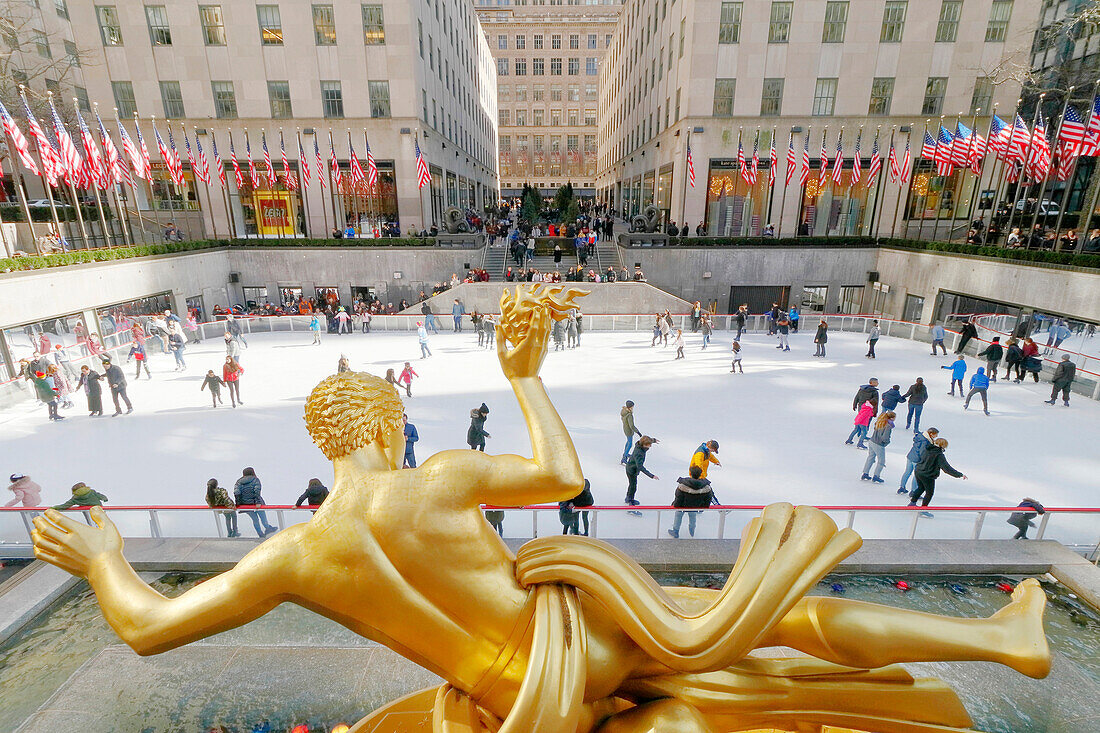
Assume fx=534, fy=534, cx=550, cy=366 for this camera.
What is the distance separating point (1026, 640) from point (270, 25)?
103 ft

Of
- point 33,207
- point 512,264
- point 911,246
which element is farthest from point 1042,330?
point 33,207

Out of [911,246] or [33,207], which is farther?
[33,207]

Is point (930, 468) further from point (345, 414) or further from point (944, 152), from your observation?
point (944, 152)

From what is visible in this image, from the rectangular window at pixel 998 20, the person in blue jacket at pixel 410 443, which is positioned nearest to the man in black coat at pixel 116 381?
the person in blue jacket at pixel 410 443

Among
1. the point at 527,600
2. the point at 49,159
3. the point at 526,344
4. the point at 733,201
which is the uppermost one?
the point at 49,159

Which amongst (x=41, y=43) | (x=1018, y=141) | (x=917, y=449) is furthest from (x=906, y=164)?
(x=41, y=43)

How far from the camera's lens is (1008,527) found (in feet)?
20.0

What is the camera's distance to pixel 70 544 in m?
2.34

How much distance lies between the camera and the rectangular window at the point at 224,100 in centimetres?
2480

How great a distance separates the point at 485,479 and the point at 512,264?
2345 centimetres

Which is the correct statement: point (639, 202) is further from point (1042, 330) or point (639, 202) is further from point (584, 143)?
point (584, 143)

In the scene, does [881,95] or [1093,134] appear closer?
[1093,134]

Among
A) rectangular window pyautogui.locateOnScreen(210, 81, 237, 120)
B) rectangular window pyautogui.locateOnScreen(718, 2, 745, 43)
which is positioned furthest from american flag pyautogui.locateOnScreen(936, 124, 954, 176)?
rectangular window pyautogui.locateOnScreen(210, 81, 237, 120)

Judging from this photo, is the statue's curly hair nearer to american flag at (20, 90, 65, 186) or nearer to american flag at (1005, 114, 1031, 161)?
american flag at (20, 90, 65, 186)
